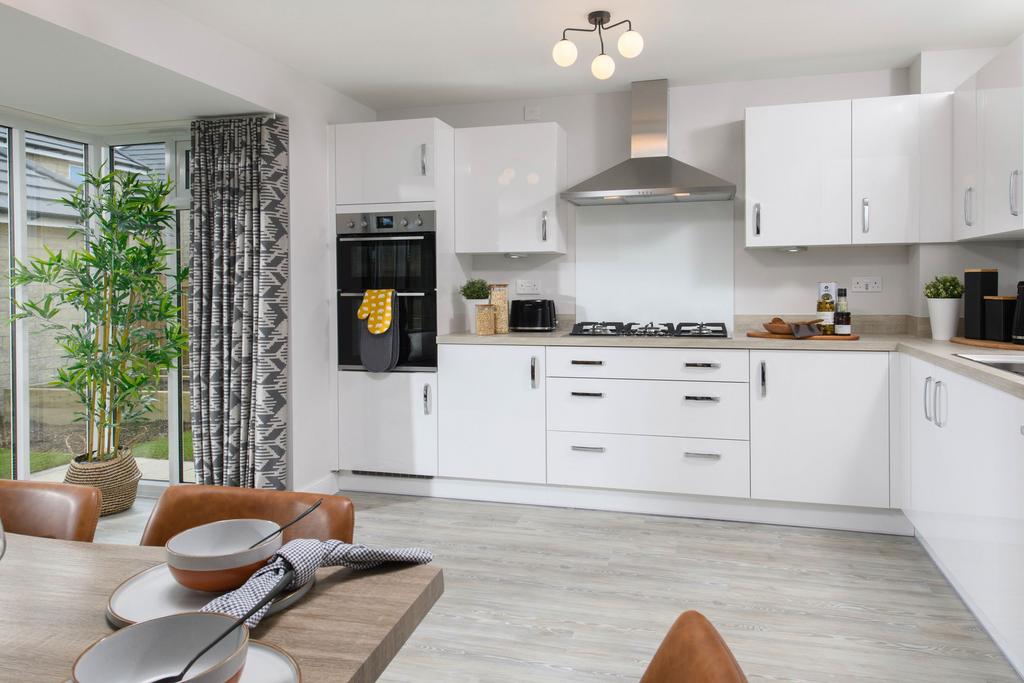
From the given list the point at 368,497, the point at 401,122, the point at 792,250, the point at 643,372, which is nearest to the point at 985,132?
the point at 792,250

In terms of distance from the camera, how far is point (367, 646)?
36.1 inches

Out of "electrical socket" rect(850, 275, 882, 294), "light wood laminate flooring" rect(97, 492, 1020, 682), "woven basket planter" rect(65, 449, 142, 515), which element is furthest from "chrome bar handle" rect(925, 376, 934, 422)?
"woven basket planter" rect(65, 449, 142, 515)

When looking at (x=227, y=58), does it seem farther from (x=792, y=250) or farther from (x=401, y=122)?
(x=792, y=250)

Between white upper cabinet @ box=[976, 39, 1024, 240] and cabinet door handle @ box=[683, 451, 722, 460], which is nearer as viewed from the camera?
white upper cabinet @ box=[976, 39, 1024, 240]

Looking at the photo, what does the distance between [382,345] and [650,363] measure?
59.5 inches

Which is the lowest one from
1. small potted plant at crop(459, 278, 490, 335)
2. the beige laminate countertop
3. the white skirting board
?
the white skirting board

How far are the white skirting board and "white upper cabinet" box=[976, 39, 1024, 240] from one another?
4.86 feet

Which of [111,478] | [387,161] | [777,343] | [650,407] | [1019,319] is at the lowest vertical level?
[111,478]

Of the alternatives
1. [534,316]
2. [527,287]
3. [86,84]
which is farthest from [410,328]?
[86,84]

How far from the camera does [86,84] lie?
10.9 feet

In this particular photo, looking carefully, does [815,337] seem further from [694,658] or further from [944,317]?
[694,658]

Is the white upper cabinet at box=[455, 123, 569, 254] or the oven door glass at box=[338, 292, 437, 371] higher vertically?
the white upper cabinet at box=[455, 123, 569, 254]

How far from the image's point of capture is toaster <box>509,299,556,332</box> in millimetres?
4340

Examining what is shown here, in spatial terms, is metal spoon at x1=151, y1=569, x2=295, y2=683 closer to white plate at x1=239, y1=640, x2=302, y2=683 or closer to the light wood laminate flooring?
white plate at x1=239, y1=640, x2=302, y2=683
